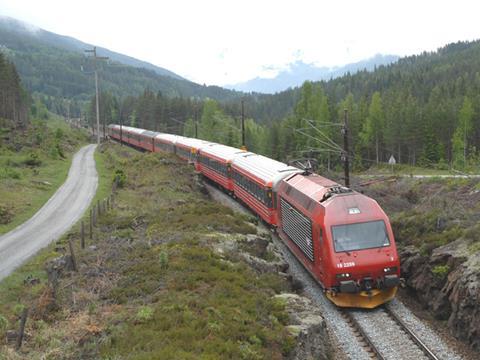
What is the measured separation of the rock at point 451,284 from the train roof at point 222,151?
2145 cm

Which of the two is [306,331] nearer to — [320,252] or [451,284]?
[320,252]

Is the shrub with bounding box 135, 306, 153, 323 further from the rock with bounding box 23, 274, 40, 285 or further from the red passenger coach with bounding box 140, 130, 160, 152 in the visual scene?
the red passenger coach with bounding box 140, 130, 160, 152

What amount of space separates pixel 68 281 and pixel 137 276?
2243mm

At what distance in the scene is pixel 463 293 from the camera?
1584 cm

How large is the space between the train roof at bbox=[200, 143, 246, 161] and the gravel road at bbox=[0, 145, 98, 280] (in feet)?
35.3

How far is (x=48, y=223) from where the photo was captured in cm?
2839

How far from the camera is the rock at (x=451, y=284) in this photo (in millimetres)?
15141

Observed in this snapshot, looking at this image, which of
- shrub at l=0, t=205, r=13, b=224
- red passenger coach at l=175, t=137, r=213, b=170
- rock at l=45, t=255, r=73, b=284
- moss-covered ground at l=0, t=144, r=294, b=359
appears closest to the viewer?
moss-covered ground at l=0, t=144, r=294, b=359

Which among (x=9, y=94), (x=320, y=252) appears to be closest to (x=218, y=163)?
(x=320, y=252)

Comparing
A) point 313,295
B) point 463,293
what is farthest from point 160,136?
point 463,293

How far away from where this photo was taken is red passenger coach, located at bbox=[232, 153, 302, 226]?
27578 mm

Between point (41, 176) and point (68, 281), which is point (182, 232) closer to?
point (68, 281)

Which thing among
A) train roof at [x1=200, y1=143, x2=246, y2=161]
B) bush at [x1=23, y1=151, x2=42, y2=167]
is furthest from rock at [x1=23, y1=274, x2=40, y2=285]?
bush at [x1=23, y1=151, x2=42, y2=167]

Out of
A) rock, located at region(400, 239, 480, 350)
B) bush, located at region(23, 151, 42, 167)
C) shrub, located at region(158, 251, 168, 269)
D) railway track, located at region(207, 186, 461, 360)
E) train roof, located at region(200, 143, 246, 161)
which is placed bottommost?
→ railway track, located at region(207, 186, 461, 360)
